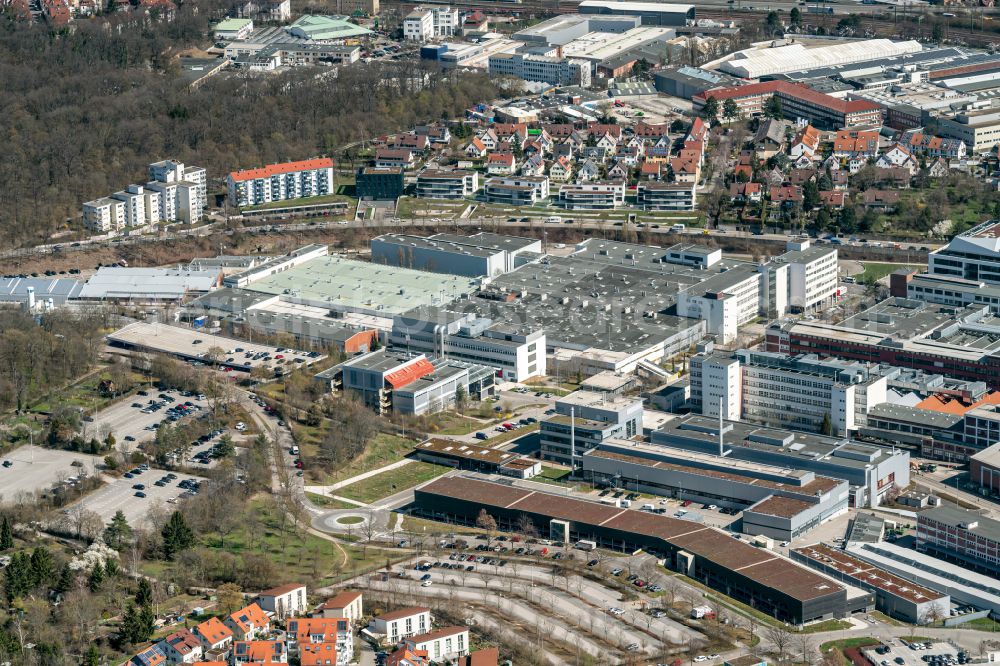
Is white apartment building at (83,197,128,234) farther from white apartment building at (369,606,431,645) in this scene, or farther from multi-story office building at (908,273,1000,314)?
white apartment building at (369,606,431,645)

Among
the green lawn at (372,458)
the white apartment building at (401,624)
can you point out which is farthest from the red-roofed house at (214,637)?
the green lawn at (372,458)

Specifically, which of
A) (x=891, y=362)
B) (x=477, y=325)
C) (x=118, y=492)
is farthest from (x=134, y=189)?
(x=891, y=362)

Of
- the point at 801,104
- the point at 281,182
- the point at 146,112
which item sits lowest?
the point at 281,182

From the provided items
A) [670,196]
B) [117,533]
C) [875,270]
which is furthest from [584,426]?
[670,196]

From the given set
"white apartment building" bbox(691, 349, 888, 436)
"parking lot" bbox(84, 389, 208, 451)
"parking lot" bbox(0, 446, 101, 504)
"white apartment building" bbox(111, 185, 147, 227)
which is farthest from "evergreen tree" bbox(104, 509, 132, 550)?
"white apartment building" bbox(111, 185, 147, 227)

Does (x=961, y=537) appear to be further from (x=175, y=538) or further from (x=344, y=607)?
(x=175, y=538)
